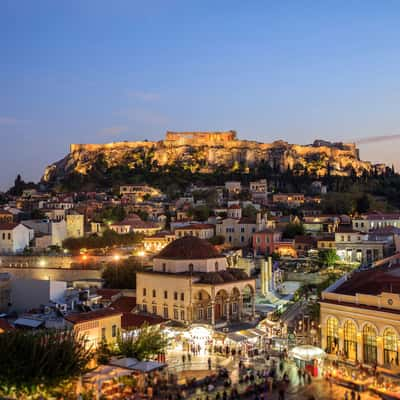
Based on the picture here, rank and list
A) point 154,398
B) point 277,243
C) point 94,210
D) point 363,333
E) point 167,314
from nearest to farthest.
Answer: point 154,398
point 363,333
point 167,314
point 277,243
point 94,210

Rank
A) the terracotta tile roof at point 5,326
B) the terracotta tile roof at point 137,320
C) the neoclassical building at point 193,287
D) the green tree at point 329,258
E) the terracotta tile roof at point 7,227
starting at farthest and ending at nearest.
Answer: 1. the terracotta tile roof at point 7,227
2. the green tree at point 329,258
3. the neoclassical building at point 193,287
4. the terracotta tile roof at point 137,320
5. the terracotta tile roof at point 5,326

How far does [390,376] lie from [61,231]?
150 feet

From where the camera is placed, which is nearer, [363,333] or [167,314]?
[363,333]

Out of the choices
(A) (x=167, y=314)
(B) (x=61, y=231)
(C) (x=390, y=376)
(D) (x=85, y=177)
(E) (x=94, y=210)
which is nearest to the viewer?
(C) (x=390, y=376)

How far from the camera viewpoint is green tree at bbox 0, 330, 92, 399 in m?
20.1

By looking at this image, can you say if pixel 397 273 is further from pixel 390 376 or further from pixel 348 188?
pixel 348 188

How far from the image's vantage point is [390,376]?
80.9 ft

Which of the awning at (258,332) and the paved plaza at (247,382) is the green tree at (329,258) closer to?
the awning at (258,332)

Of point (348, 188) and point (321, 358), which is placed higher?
point (348, 188)

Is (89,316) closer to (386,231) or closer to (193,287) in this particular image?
(193,287)

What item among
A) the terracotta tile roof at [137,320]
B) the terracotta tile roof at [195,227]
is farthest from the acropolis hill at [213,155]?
the terracotta tile roof at [137,320]

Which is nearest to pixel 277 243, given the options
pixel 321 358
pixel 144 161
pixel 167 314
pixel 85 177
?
pixel 167 314

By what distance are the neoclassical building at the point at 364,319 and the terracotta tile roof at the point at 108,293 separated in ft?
51.6

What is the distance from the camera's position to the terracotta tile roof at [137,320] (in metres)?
31.0
